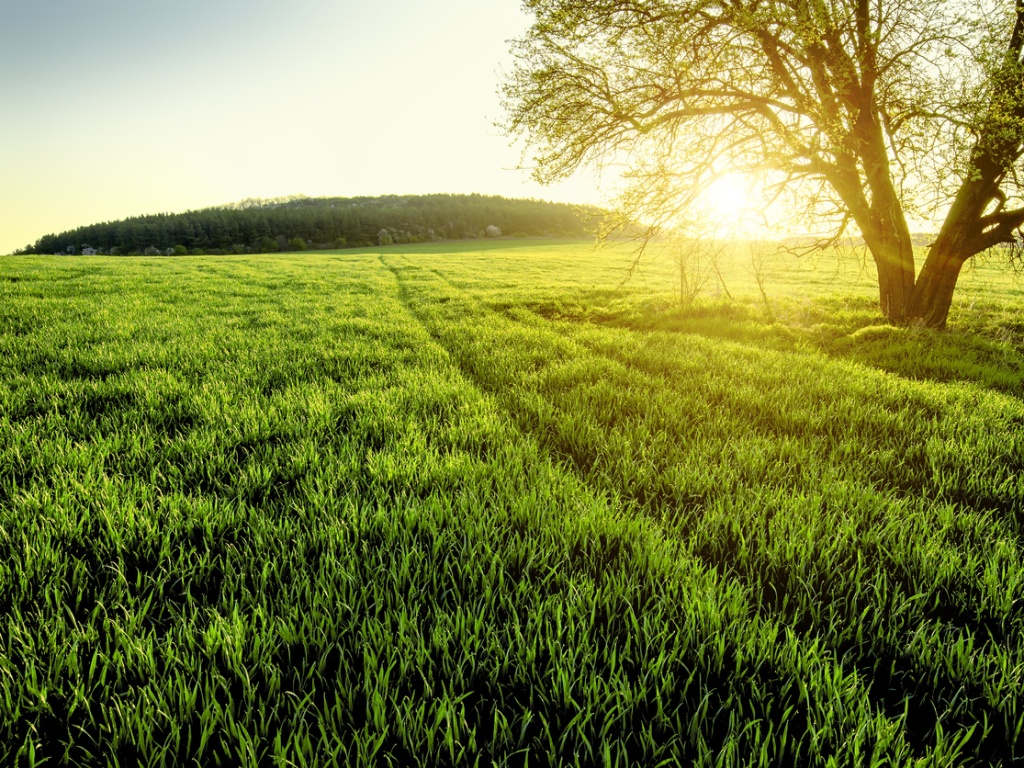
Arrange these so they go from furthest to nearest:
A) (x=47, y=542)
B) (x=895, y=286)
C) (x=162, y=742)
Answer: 1. (x=895, y=286)
2. (x=47, y=542)
3. (x=162, y=742)

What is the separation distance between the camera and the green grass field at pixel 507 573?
4.55 feet

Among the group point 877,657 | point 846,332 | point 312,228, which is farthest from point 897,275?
point 312,228

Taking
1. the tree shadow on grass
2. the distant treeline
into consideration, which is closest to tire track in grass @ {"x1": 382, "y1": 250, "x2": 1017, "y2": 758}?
the tree shadow on grass

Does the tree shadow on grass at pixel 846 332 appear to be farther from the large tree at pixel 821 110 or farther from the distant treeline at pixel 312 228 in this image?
the distant treeline at pixel 312 228

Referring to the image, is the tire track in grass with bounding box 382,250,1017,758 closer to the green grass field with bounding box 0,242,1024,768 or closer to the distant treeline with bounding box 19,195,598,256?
the green grass field with bounding box 0,242,1024,768

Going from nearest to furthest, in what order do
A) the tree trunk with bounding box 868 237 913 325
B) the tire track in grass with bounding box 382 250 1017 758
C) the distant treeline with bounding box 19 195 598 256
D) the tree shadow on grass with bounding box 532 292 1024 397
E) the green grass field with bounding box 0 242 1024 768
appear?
the green grass field with bounding box 0 242 1024 768 → the tire track in grass with bounding box 382 250 1017 758 → the tree shadow on grass with bounding box 532 292 1024 397 → the tree trunk with bounding box 868 237 913 325 → the distant treeline with bounding box 19 195 598 256

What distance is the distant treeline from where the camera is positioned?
90.2 meters

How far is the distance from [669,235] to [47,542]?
35.5 ft

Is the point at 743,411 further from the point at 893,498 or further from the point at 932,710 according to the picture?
the point at 932,710

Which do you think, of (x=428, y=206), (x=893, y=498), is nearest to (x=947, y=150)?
(x=893, y=498)

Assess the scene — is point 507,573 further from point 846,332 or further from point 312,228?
point 312,228

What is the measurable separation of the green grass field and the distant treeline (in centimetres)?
9052

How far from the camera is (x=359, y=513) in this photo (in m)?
2.56

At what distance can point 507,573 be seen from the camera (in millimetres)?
2117
